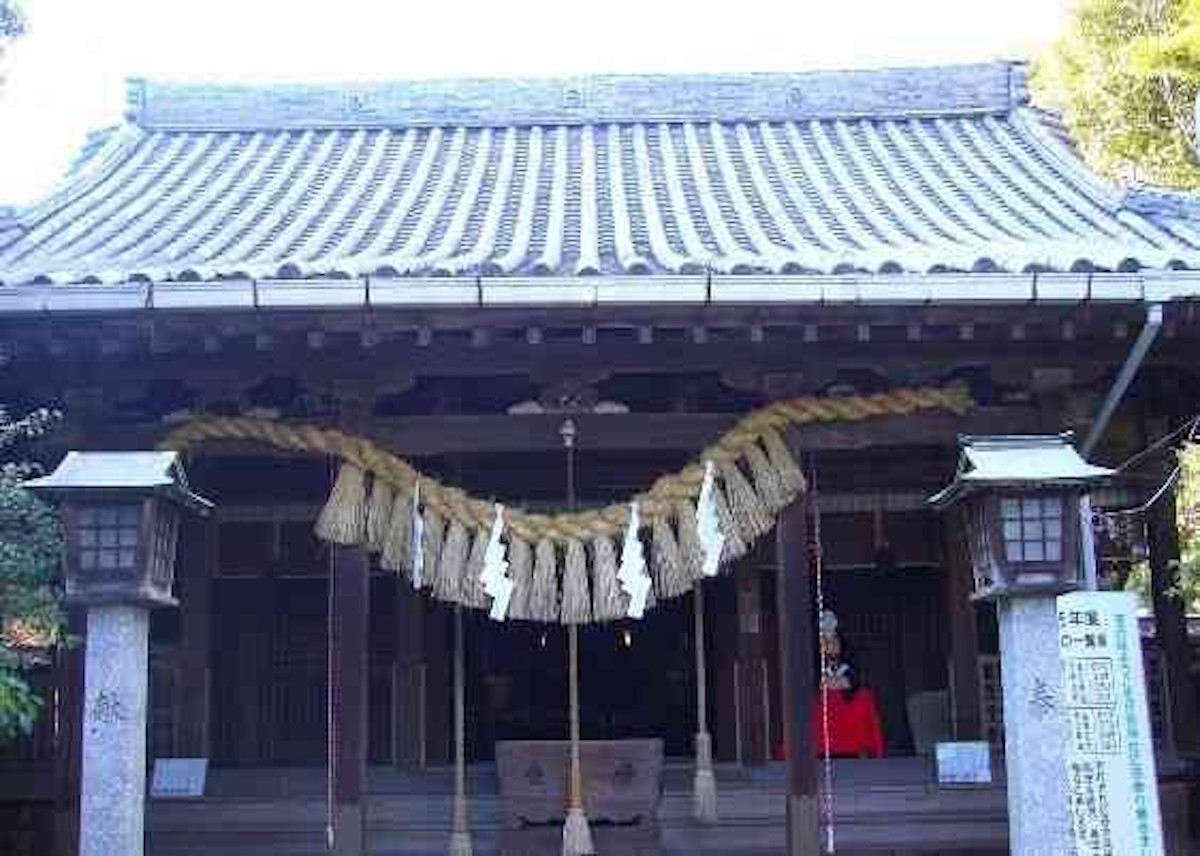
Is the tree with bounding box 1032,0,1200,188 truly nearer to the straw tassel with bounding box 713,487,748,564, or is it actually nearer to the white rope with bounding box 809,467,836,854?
the white rope with bounding box 809,467,836,854

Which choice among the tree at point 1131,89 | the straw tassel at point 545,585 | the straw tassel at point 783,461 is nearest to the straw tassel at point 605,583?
the straw tassel at point 545,585

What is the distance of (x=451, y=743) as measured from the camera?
10023mm

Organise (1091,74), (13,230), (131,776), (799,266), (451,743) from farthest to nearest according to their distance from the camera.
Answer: (1091,74) < (451,743) < (13,230) < (799,266) < (131,776)

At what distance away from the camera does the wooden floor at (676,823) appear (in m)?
8.28

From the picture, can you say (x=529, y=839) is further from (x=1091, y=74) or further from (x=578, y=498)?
(x=1091, y=74)

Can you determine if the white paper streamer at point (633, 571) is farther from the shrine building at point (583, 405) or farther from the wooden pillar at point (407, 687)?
the wooden pillar at point (407, 687)

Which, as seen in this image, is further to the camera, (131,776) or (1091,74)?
(1091,74)

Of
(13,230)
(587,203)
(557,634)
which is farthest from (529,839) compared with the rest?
(13,230)

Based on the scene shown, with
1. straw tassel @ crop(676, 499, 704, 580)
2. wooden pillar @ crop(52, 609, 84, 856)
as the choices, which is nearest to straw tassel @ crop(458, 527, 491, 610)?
straw tassel @ crop(676, 499, 704, 580)

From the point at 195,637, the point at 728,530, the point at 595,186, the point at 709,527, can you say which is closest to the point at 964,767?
the point at 728,530

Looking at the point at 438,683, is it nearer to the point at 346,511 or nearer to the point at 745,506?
the point at 346,511

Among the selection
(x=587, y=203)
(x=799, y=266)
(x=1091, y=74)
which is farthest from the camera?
(x=1091, y=74)

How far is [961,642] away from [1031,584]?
3.55 meters

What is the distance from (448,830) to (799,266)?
396 centimetres
